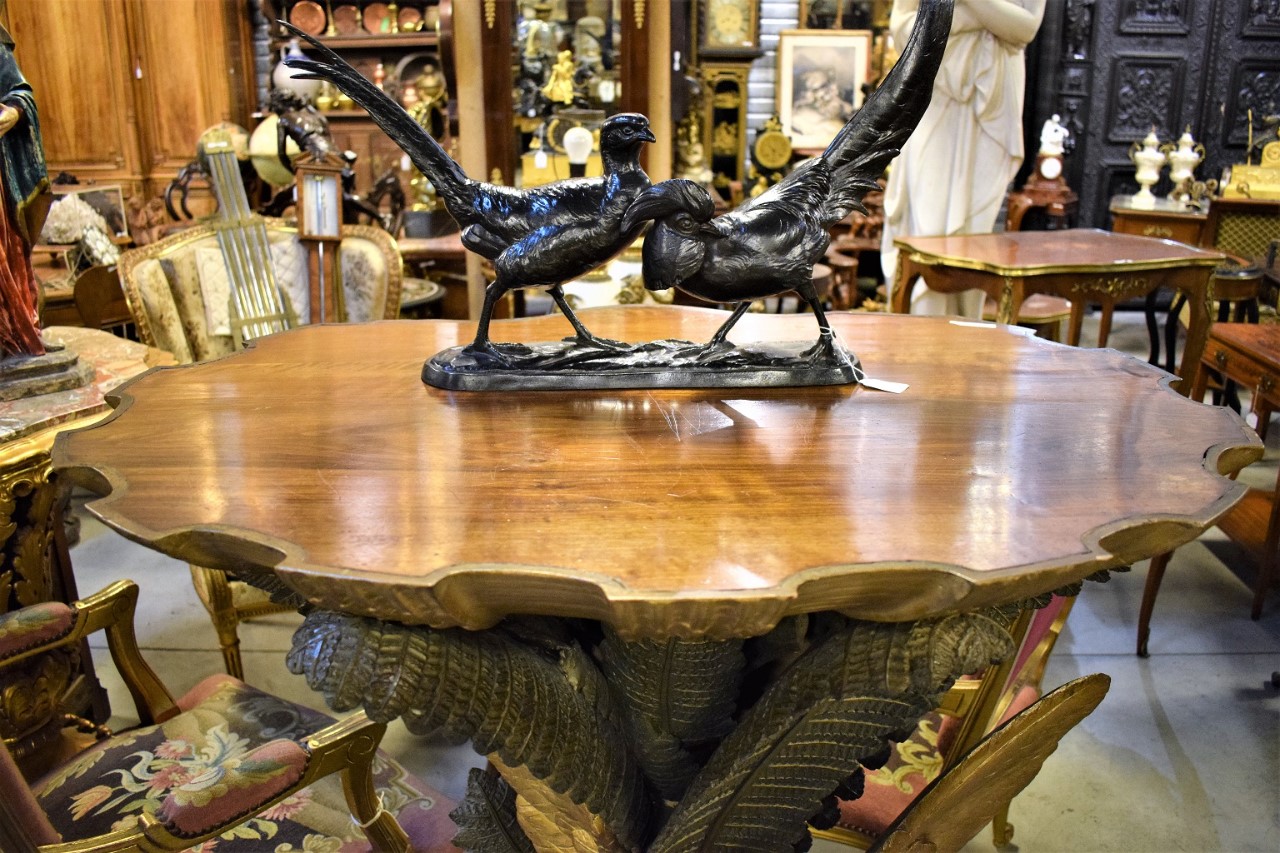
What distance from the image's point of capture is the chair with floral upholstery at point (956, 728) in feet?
5.14

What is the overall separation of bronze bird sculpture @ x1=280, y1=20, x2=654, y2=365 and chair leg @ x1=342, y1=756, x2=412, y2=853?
71cm

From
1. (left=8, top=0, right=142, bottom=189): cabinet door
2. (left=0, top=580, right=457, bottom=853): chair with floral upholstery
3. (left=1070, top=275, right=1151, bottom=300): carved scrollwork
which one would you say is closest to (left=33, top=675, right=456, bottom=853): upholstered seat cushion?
(left=0, top=580, right=457, bottom=853): chair with floral upholstery

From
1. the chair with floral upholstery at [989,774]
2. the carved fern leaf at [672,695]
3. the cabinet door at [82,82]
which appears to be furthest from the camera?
the cabinet door at [82,82]

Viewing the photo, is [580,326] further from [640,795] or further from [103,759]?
[103,759]

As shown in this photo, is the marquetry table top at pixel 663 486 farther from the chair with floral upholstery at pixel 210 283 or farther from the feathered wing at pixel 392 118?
the chair with floral upholstery at pixel 210 283

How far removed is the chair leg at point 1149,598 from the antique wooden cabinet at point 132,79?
6.91m

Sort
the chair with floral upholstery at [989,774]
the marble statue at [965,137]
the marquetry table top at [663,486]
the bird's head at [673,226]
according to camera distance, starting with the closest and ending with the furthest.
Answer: the marquetry table top at [663,486] → the chair with floral upholstery at [989,774] → the bird's head at [673,226] → the marble statue at [965,137]

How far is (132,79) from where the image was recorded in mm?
7332

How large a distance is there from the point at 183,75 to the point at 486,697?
24.4ft

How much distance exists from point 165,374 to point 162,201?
5099 mm

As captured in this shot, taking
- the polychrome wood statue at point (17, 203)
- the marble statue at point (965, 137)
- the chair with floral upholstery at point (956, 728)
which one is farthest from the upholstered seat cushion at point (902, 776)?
the marble statue at point (965, 137)

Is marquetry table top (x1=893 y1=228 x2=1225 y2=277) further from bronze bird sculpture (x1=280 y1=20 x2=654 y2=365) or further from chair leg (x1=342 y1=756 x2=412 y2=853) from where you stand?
chair leg (x1=342 y1=756 x2=412 y2=853)

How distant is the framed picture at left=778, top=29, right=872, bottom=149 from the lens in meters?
7.30

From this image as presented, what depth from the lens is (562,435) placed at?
1.38m
